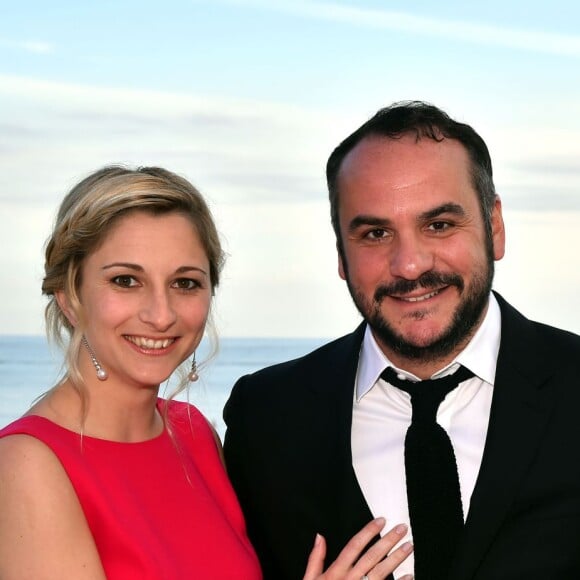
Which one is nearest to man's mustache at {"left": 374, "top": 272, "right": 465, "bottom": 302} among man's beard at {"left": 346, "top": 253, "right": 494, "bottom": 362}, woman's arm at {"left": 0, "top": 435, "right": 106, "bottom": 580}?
man's beard at {"left": 346, "top": 253, "right": 494, "bottom": 362}

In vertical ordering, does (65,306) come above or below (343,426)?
above

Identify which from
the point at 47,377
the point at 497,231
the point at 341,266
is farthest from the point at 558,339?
the point at 47,377

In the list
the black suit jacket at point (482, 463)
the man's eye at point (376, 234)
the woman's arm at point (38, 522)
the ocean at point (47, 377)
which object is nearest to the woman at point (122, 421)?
the woman's arm at point (38, 522)

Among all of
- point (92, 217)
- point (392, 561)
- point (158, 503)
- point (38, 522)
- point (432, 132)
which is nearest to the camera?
point (38, 522)

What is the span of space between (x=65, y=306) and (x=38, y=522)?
693mm

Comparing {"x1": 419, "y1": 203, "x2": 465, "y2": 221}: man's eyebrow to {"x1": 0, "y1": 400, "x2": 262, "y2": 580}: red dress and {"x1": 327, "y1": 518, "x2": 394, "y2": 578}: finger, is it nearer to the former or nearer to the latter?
{"x1": 327, "y1": 518, "x2": 394, "y2": 578}: finger

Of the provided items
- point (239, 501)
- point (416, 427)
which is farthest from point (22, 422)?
point (416, 427)

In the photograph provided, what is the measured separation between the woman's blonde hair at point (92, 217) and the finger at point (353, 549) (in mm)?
883

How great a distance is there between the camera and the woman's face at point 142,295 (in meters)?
3.07

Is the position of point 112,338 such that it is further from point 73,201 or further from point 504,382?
point 504,382

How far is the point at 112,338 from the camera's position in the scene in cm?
311

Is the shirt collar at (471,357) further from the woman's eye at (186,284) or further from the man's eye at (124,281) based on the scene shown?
the man's eye at (124,281)

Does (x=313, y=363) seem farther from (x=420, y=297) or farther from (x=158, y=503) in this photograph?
(x=158, y=503)

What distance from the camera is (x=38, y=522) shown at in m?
2.78
